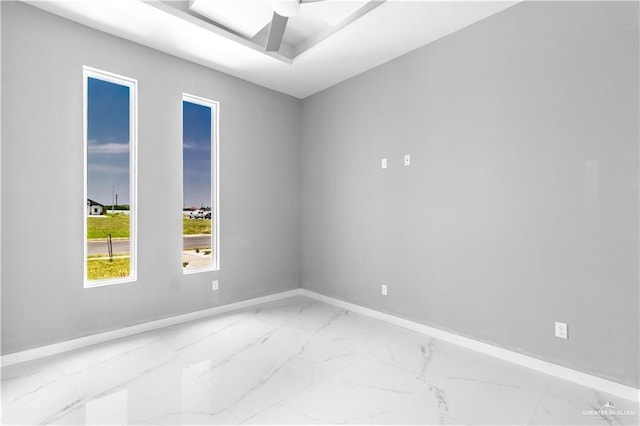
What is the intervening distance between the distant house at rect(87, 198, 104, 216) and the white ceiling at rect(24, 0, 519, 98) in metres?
1.56

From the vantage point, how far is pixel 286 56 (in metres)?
3.48

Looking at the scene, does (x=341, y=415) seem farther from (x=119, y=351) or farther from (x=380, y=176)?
(x=380, y=176)

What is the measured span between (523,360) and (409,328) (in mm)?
1016

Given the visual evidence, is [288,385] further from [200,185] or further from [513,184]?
[200,185]

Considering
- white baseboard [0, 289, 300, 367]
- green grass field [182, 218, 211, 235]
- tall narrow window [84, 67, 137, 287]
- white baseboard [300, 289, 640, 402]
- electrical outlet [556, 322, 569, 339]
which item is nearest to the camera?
white baseboard [300, 289, 640, 402]

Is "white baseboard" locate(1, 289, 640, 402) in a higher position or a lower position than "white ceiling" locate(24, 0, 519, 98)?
lower

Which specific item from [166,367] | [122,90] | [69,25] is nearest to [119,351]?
[166,367]

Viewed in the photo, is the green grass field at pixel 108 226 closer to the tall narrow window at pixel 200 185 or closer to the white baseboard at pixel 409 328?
the tall narrow window at pixel 200 185

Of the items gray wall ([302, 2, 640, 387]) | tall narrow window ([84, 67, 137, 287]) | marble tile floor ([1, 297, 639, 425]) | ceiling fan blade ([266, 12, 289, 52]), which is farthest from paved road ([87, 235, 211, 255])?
ceiling fan blade ([266, 12, 289, 52])

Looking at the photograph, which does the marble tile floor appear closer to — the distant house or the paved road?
the paved road

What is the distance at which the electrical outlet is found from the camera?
2273mm

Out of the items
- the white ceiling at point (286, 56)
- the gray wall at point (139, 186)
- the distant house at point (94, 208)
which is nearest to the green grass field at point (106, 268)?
the gray wall at point (139, 186)

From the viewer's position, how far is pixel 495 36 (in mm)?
2635

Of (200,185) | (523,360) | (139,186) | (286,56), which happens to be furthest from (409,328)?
(286,56)
